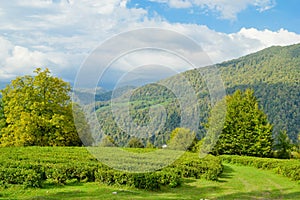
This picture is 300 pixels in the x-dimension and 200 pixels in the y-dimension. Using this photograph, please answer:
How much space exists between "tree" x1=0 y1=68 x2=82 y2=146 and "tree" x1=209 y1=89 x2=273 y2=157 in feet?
59.9

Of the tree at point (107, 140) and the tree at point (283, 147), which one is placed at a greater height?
the tree at point (107, 140)

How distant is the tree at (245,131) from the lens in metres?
40.3

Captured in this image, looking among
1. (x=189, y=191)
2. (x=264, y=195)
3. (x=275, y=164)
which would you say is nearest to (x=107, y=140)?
(x=189, y=191)

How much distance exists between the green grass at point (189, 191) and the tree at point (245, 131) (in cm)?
2144

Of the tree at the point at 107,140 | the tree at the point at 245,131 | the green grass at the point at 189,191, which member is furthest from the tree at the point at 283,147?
the tree at the point at 107,140

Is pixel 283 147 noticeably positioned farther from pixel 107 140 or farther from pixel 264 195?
pixel 264 195

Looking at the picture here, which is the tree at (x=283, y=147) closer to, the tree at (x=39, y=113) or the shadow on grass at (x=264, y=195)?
the tree at (x=39, y=113)

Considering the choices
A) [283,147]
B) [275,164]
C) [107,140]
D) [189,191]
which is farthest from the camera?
[283,147]

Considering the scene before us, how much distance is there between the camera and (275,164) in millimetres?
25531

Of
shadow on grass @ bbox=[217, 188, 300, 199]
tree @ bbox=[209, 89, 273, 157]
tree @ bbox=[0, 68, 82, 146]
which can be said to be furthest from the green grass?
tree @ bbox=[209, 89, 273, 157]

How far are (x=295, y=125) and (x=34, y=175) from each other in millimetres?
136643

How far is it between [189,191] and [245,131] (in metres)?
28.4

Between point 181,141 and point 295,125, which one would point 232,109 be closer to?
point 181,141

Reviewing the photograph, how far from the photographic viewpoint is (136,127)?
17031 mm
